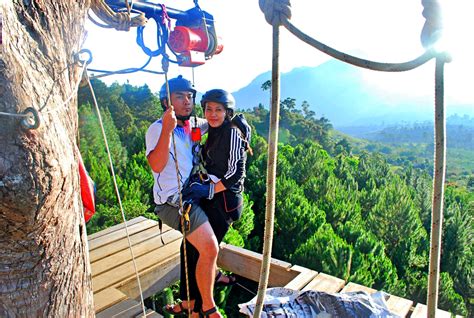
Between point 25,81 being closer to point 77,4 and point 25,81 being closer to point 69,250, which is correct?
point 77,4

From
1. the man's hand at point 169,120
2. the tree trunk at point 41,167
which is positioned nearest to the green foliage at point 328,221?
the man's hand at point 169,120

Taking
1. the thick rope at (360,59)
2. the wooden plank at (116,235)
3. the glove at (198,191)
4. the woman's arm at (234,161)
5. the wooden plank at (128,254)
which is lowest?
the wooden plank at (128,254)

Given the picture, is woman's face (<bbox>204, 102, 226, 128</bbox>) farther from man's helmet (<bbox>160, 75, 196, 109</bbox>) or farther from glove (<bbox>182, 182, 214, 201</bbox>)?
glove (<bbox>182, 182, 214, 201</bbox>)

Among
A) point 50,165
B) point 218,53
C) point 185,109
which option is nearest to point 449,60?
point 50,165

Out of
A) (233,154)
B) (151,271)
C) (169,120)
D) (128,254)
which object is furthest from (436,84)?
(128,254)

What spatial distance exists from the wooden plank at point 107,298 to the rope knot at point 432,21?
260cm

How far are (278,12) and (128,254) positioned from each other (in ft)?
9.60

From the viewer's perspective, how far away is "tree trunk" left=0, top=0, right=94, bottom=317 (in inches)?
40.0

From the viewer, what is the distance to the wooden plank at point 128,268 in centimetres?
291

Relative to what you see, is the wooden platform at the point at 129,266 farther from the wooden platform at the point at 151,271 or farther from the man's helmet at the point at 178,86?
the man's helmet at the point at 178,86

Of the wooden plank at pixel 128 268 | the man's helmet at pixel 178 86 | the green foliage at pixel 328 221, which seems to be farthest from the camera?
the green foliage at pixel 328 221

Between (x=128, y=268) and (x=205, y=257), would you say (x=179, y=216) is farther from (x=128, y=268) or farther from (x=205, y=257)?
(x=128, y=268)

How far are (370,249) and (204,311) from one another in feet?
9.70

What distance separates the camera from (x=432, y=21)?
0.86 m
